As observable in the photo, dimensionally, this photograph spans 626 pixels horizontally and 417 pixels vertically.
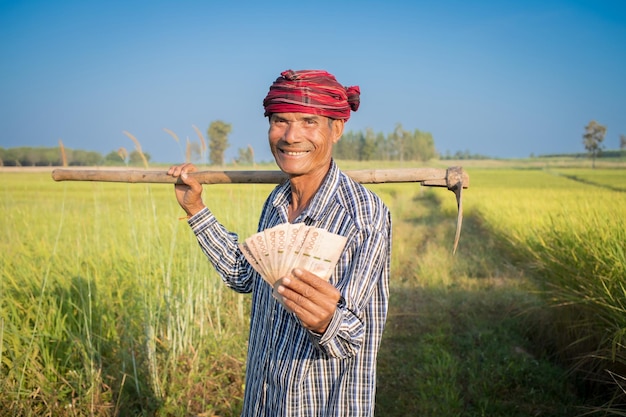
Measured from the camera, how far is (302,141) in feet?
4.70

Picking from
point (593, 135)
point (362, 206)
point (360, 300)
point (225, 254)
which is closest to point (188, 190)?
point (225, 254)

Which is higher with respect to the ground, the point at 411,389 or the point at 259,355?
the point at 259,355

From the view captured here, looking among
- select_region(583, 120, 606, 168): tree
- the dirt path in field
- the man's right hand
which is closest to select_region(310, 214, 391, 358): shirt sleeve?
the man's right hand

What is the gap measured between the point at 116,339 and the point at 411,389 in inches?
81.3

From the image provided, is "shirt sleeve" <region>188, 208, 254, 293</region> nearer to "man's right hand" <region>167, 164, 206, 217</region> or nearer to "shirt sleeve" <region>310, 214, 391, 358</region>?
"man's right hand" <region>167, 164, 206, 217</region>

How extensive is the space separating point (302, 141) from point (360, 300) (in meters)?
0.46

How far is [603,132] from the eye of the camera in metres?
45.5

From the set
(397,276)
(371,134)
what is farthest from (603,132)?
(397,276)

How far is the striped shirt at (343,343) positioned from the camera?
1265 mm

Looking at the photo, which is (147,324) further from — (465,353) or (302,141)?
(465,353)

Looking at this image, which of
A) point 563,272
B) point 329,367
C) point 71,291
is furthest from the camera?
point 563,272

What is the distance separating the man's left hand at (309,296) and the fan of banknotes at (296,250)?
4cm

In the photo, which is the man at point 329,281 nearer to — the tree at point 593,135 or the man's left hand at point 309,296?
the man's left hand at point 309,296

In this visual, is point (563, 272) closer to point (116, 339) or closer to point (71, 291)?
point (116, 339)
